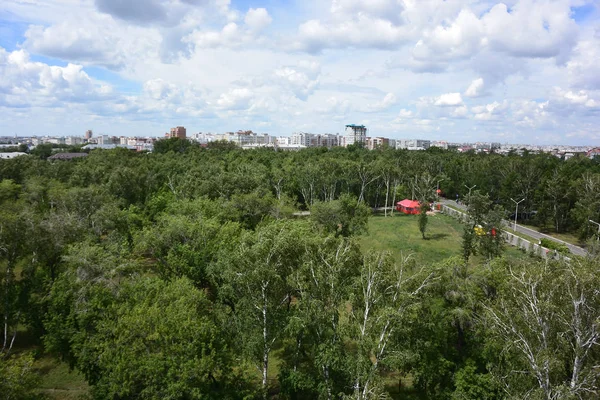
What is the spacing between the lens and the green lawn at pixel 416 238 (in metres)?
35.5

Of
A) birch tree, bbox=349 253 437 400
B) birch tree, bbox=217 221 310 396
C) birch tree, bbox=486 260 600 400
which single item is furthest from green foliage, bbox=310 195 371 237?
birch tree, bbox=486 260 600 400

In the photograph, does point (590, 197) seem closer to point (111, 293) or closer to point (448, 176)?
point (448, 176)

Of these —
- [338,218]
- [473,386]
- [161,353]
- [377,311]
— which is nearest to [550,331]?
[473,386]

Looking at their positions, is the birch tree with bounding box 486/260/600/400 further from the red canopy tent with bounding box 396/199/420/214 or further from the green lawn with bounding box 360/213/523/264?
the red canopy tent with bounding box 396/199/420/214

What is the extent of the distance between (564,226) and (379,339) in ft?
159

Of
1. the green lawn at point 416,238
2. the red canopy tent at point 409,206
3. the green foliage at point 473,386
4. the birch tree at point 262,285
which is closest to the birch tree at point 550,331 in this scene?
the green foliage at point 473,386

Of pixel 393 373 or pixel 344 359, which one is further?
pixel 393 373

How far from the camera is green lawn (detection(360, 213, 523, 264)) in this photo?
35.5m

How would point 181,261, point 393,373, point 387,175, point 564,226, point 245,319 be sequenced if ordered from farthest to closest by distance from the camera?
1. point 387,175
2. point 564,226
3. point 181,261
4. point 393,373
5. point 245,319

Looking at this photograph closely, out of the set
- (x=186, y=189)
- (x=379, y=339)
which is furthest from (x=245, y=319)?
(x=186, y=189)

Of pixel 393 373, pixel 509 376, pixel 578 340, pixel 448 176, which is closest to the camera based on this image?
pixel 578 340

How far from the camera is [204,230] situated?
22.2 meters

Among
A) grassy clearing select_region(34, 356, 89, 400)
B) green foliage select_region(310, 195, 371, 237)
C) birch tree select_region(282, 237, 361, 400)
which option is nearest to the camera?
birch tree select_region(282, 237, 361, 400)

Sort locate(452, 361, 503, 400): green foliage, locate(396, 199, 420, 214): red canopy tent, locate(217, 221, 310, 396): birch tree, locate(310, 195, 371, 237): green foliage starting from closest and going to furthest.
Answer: locate(452, 361, 503, 400): green foliage < locate(217, 221, 310, 396): birch tree < locate(310, 195, 371, 237): green foliage < locate(396, 199, 420, 214): red canopy tent
